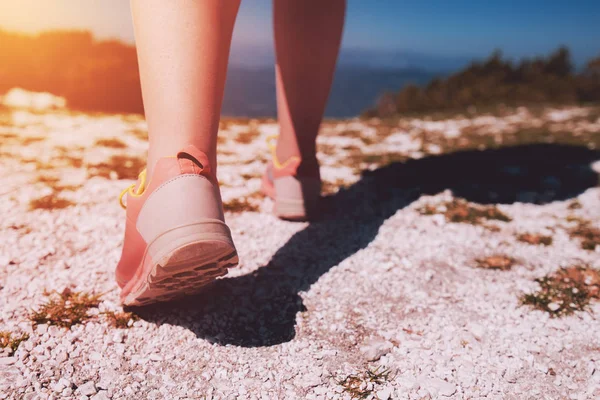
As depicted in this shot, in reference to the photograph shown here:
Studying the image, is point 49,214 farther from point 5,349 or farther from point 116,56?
point 116,56

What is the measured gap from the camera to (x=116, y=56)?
1230cm

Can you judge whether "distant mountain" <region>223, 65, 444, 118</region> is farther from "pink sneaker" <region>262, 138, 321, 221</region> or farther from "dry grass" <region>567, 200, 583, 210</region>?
"dry grass" <region>567, 200, 583, 210</region>

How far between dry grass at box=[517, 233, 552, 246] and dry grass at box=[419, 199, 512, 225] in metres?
0.33

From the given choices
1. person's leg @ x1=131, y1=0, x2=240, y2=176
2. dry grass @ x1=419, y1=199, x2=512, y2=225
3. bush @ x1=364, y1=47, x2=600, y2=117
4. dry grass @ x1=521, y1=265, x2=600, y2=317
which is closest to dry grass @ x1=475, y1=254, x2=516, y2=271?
dry grass @ x1=521, y1=265, x2=600, y2=317

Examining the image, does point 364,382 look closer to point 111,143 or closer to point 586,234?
point 586,234

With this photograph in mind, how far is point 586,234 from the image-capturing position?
11.9 feet

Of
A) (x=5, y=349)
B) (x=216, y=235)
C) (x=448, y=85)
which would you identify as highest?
(x=216, y=235)

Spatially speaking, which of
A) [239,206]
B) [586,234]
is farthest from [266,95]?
[586,234]

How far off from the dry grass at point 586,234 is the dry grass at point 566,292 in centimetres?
45

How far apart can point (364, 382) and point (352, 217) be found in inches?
74.3

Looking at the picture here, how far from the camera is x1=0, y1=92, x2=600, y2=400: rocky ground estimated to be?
1959mm

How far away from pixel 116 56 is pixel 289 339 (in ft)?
39.3

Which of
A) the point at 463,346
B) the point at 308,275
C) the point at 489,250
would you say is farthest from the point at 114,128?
the point at 463,346

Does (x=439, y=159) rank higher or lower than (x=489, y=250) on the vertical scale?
lower
